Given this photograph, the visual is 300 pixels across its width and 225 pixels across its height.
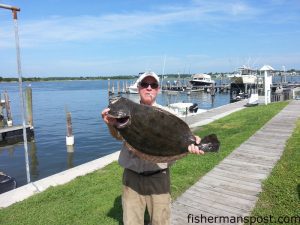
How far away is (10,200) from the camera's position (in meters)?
7.43

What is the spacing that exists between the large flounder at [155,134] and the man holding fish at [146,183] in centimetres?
36

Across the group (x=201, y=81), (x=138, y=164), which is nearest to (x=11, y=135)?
(x=138, y=164)

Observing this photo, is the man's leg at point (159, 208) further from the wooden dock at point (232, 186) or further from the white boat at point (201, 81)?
the white boat at point (201, 81)

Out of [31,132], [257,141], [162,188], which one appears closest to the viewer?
[162,188]

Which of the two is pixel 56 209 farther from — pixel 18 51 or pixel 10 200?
pixel 18 51

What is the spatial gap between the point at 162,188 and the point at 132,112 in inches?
45.9

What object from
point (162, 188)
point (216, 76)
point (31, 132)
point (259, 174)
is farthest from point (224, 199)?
point (216, 76)

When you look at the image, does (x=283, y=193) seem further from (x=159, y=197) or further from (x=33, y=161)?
(x=33, y=161)

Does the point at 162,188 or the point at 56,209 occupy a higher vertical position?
the point at 162,188

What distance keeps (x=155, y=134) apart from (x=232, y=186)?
164 inches

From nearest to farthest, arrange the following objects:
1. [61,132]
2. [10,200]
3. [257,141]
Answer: [10,200], [257,141], [61,132]

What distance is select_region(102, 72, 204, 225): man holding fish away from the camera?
13.0ft

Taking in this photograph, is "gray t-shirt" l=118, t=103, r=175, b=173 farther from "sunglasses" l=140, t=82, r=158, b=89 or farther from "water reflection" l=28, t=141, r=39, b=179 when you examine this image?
"water reflection" l=28, t=141, r=39, b=179

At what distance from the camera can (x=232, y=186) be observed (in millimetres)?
7102
